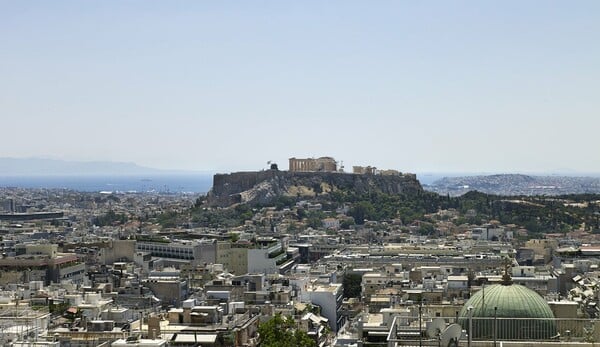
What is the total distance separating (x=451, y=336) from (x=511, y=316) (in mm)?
4616

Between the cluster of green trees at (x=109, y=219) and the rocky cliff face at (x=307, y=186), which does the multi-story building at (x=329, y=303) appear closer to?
the cluster of green trees at (x=109, y=219)

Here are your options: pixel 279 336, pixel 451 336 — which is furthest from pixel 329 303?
pixel 451 336

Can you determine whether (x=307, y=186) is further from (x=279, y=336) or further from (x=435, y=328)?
(x=435, y=328)

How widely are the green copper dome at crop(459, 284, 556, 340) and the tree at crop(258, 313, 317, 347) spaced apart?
42.7 feet

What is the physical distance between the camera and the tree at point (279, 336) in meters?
44.7

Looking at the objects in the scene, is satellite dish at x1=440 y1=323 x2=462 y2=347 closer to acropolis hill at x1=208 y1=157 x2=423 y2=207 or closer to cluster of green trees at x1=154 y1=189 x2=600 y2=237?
cluster of green trees at x1=154 y1=189 x2=600 y2=237

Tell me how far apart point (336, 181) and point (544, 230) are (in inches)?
2521

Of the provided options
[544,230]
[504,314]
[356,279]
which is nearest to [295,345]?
[504,314]

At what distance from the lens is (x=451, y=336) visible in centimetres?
2819

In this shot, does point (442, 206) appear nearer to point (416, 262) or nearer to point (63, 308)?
point (416, 262)

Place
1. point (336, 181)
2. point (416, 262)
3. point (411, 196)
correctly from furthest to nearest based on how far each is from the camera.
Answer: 1. point (336, 181)
2. point (411, 196)
3. point (416, 262)

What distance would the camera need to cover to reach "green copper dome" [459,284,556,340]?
31750mm

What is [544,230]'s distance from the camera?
13862cm

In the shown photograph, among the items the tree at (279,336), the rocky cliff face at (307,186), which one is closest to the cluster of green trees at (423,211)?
the rocky cliff face at (307,186)
